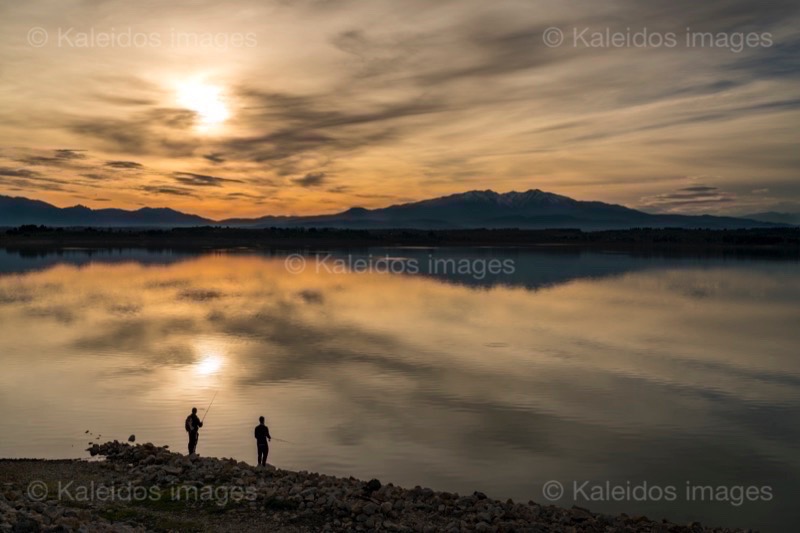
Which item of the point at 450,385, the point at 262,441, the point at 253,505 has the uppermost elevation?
the point at 262,441

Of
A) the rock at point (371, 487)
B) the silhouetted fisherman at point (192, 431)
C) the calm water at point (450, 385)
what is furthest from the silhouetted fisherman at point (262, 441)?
the rock at point (371, 487)

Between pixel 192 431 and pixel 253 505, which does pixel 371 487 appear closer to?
pixel 253 505

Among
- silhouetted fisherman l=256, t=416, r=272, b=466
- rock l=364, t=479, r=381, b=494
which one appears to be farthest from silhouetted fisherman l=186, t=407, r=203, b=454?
rock l=364, t=479, r=381, b=494

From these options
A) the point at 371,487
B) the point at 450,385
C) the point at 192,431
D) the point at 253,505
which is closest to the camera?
the point at 253,505

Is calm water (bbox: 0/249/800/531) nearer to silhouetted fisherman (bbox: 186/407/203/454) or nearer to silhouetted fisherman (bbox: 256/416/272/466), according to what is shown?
silhouetted fisherman (bbox: 256/416/272/466)

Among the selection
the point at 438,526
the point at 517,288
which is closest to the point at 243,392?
the point at 438,526

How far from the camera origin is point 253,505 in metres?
14.6

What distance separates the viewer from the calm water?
1800 cm

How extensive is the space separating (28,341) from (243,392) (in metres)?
17.3

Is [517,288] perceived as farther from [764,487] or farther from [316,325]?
[764,487]

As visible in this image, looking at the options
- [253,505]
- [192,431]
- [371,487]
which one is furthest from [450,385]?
[253,505]

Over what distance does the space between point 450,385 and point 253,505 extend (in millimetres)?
13067

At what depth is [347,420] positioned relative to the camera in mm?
21781

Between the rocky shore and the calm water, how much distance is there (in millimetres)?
1561
